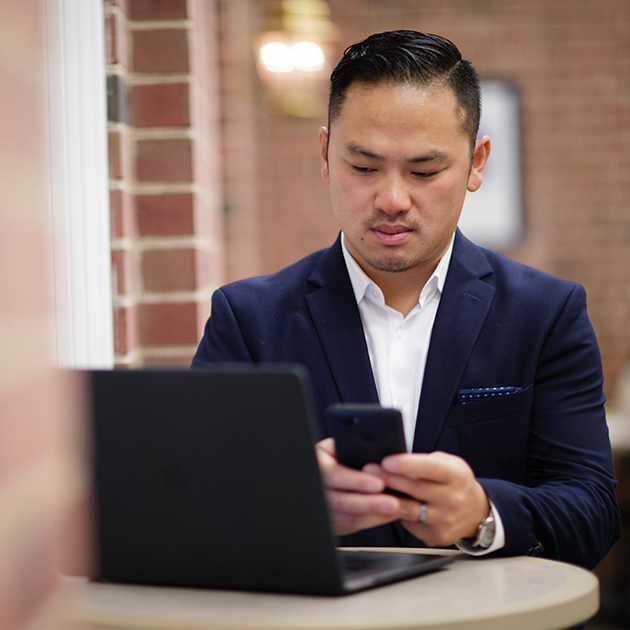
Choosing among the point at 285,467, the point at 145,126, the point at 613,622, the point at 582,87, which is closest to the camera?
the point at 285,467

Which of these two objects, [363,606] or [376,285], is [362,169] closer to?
[376,285]

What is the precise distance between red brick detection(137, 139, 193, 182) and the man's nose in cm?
70

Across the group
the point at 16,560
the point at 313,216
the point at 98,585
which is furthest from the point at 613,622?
the point at 16,560

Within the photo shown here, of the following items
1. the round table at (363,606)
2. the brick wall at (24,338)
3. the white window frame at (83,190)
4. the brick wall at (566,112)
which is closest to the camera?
the brick wall at (24,338)

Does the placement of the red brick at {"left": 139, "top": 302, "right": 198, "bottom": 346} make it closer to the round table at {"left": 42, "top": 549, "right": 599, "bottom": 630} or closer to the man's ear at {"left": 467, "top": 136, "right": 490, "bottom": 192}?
the man's ear at {"left": 467, "top": 136, "right": 490, "bottom": 192}

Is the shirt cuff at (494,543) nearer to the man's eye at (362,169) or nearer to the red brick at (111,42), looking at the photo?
the man's eye at (362,169)

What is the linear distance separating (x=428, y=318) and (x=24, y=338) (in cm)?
98

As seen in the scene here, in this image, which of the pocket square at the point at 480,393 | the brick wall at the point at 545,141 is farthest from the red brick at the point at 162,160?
the brick wall at the point at 545,141

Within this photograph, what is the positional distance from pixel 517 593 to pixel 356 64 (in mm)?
935

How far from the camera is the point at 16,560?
0.65 meters

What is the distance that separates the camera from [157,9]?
6.27 feet

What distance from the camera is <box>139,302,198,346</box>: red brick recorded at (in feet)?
6.35

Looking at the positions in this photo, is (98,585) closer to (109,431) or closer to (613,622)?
(109,431)

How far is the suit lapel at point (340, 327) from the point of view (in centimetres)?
141
